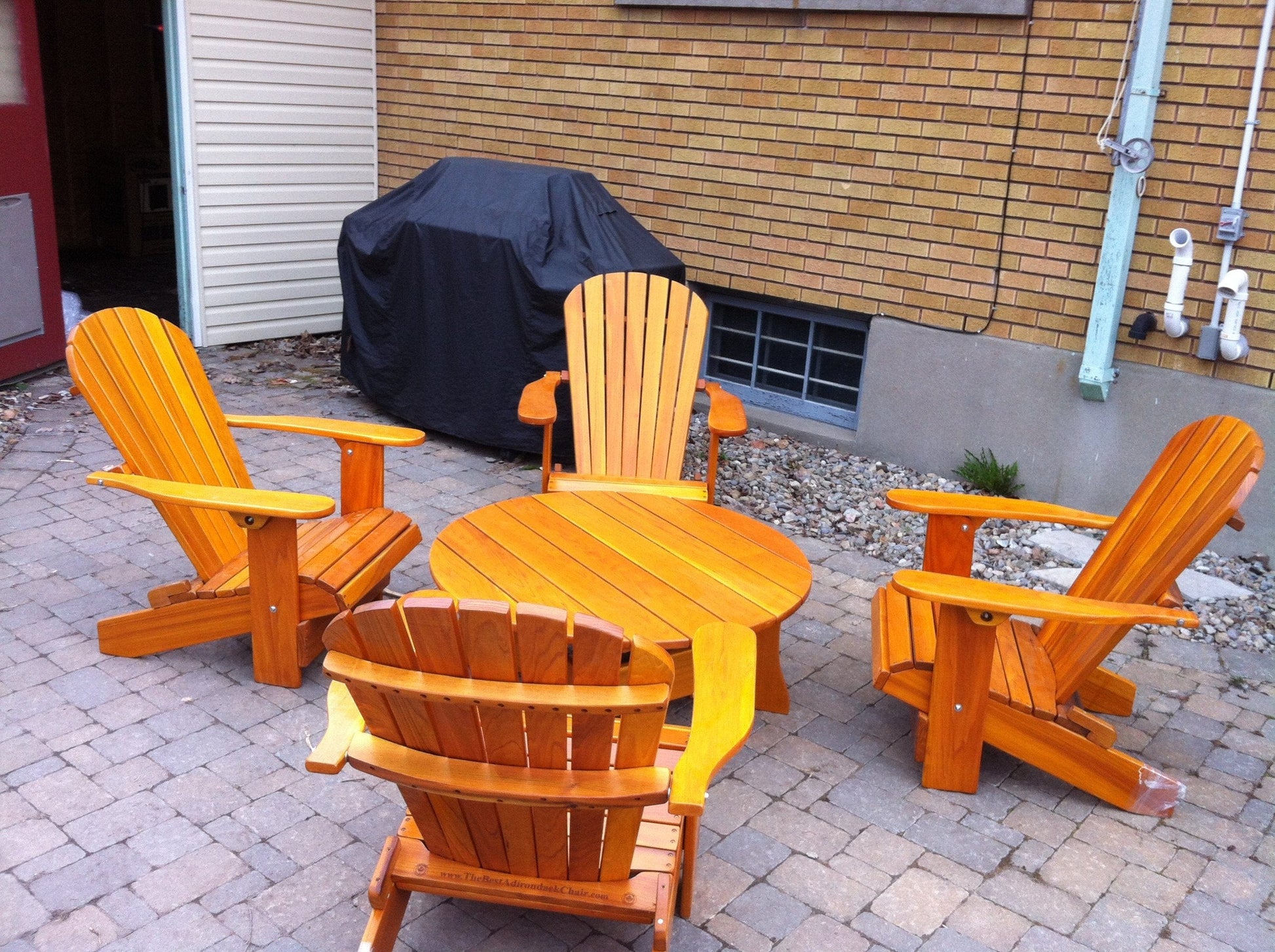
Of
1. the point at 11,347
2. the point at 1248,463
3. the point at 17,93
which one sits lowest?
the point at 11,347

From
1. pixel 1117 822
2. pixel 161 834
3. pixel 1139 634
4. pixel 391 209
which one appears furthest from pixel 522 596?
pixel 391 209

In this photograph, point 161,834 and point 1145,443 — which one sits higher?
point 1145,443

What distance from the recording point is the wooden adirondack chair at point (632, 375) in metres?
4.65

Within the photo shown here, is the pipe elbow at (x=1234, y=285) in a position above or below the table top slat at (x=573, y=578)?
above

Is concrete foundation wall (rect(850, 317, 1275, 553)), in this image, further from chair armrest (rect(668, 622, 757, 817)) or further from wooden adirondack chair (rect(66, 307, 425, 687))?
chair armrest (rect(668, 622, 757, 817))

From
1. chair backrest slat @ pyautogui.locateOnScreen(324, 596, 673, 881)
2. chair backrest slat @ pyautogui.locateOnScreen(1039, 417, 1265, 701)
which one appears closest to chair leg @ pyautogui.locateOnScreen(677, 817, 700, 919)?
chair backrest slat @ pyautogui.locateOnScreen(324, 596, 673, 881)

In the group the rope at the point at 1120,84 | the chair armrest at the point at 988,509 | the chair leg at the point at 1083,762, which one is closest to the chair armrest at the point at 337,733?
the chair leg at the point at 1083,762

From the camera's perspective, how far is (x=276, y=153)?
7859 mm

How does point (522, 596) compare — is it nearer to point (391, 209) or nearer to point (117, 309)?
point (117, 309)

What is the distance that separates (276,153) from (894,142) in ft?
13.7

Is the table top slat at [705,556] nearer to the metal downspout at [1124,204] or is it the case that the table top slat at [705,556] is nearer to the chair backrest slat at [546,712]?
the chair backrest slat at [546,712]

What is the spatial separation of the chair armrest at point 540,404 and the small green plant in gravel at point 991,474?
2.22 meters

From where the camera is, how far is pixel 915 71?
5.77 metres

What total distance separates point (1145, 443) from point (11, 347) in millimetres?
5904
